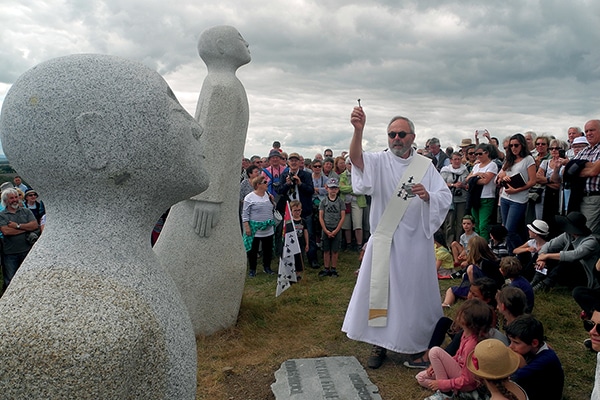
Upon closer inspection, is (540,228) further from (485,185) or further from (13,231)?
(13,231)

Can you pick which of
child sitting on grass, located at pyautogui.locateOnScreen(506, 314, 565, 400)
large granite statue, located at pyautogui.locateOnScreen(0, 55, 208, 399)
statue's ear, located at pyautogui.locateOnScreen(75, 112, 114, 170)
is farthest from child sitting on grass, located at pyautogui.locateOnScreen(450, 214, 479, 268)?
statue's ear, located at pyautogui.locateOnScreen(75, 112, 114, 170)

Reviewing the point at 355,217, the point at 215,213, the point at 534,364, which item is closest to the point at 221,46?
the point at 215,213

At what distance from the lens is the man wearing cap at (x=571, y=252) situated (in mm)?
5309

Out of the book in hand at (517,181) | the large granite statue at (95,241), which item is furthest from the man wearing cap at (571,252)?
the large granite statue at (95,241)

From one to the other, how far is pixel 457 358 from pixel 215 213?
238cm

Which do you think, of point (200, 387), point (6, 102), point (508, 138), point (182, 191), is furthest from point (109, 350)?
point (508, 138)

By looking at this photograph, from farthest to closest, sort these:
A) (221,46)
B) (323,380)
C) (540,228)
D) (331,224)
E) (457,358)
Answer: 1. (331,224)
2. (540,228)
3. (221,46)
4. (323,380)
5. (457,358)

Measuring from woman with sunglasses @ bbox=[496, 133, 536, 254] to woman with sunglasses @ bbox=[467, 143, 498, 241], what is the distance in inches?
17.4

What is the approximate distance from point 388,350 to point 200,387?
185 cm

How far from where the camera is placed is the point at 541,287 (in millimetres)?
6199

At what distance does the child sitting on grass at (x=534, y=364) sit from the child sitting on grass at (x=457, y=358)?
0.21 meters

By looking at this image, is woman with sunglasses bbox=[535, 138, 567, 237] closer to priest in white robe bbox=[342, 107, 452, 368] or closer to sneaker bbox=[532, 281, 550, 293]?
sneaker bbox=[532, 281, 550, 293]

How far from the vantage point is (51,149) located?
186 cm

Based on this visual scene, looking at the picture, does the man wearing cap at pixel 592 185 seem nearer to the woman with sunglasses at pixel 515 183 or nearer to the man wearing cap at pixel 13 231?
the woman with sunglasses at pixel 515 183
